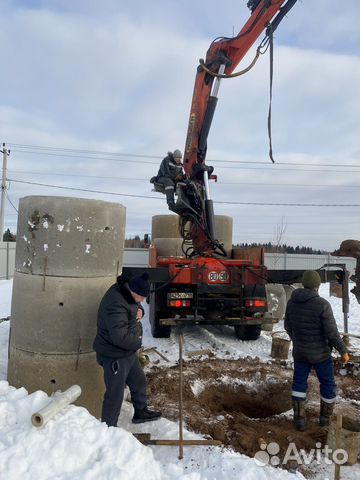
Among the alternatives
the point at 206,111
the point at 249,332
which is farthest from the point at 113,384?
the point at 206,111

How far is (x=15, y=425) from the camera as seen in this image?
3.29 metres

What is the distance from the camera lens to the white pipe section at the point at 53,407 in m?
3.15

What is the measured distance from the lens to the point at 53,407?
3289 millimetres

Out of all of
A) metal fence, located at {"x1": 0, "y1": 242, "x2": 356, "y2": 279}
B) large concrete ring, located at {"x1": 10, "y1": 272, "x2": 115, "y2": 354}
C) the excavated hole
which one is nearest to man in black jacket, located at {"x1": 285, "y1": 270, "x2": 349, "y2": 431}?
the excavated hole

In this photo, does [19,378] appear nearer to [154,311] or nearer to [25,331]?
[25,331]

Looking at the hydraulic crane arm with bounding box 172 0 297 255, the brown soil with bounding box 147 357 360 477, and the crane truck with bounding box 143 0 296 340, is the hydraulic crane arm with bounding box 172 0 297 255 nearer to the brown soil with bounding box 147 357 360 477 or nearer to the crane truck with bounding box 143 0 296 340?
the crane truck with bounding box 143 0 296 340

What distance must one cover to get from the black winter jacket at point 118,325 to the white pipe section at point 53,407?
505 millimetres

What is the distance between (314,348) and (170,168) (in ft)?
16.4

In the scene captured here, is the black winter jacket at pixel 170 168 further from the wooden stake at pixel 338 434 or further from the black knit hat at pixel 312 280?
the wooden stake at pixel 338 434

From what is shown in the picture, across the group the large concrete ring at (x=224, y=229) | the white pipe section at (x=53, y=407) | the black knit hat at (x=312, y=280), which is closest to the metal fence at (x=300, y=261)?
the large concrete ring at (x=224, y=229)

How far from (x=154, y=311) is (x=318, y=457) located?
449cm

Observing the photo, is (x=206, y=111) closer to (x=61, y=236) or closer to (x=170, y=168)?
(x=170, y=168)

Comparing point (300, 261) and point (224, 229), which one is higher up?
point (224, 229)

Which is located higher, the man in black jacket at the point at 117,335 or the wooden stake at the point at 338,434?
the man in black jacket at the point at 117,335
